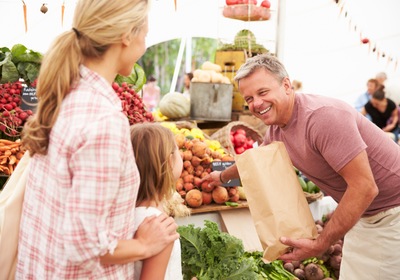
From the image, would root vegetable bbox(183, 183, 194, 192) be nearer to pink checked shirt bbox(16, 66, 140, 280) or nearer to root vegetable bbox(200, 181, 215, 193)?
root vegetable bbox(200, 181, 215, 193)

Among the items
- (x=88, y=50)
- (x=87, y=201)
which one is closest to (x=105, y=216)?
(x=87, y=201)

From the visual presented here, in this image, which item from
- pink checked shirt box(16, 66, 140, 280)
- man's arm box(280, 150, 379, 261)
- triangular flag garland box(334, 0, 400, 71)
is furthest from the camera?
triangular flag garland box(334, 0, 400, 71)

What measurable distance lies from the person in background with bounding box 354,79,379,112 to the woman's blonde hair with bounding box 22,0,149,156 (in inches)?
276

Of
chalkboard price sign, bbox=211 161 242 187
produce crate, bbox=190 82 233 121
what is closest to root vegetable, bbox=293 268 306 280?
chalkboard price sign, bbox=211 161 242 187

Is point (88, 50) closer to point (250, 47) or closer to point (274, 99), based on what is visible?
point (274, 99)

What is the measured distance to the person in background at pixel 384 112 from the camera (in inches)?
313

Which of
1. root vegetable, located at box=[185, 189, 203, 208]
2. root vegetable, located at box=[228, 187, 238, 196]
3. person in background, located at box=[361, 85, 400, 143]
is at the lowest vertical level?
person in background, located at box=[361, 85, 400, 143]

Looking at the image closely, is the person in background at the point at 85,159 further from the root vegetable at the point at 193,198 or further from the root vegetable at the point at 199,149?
the root vegetable at the point at 199,149

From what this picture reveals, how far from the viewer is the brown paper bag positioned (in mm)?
2021

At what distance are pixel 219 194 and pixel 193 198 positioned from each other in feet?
0.69

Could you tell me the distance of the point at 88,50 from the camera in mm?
1300

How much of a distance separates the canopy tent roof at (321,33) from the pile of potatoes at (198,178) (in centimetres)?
317

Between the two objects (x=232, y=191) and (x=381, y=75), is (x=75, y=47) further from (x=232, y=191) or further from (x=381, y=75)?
(x=381, y=75)

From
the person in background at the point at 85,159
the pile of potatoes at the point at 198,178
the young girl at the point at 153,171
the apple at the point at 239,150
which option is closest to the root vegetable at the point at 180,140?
the pile of potatoes at the point at 198,178
